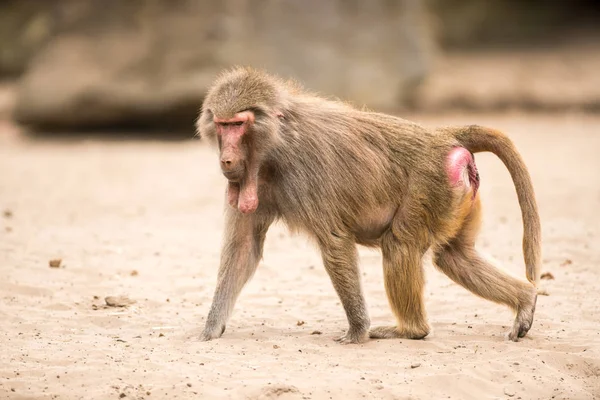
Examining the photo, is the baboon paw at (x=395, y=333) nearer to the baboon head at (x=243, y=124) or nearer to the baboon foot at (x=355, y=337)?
the baboon foot at (x=355, y=337)

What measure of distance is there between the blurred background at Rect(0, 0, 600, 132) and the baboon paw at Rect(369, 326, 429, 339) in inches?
249

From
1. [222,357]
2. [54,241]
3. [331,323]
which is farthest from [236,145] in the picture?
[54,241]

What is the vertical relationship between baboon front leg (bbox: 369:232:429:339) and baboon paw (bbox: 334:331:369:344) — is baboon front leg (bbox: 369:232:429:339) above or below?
above

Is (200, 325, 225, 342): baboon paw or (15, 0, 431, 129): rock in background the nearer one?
(200, 325, 225, 342): baboon paw

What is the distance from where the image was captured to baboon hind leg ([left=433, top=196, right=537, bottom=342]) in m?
4.75

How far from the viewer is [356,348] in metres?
4.57

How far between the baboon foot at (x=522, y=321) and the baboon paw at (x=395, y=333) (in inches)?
17.4

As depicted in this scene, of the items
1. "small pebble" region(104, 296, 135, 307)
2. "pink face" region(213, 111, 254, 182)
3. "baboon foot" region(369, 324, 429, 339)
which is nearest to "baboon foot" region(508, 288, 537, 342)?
"baboon foot" region(369, 324, 429, 339)

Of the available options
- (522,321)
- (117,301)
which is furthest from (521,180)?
(117,301)

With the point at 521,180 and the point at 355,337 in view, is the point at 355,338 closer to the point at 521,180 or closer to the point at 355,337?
the point at 355,337

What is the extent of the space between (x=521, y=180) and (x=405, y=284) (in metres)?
0.83

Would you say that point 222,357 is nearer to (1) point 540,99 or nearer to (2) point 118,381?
(2) point 118,381

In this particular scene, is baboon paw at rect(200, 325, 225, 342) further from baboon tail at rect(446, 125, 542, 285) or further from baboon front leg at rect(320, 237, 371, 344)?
baboon tail at rect(446, 125, 542, 285)

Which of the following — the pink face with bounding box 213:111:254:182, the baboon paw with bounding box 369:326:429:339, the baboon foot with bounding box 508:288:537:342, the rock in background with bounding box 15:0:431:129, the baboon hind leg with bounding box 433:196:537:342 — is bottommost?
the baboon paw with bounding box 369:326:429:339
